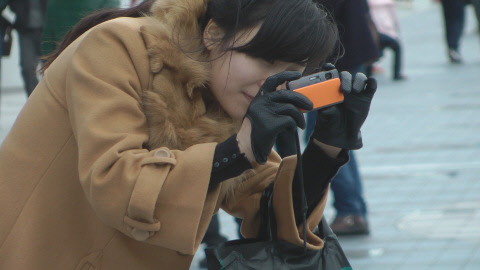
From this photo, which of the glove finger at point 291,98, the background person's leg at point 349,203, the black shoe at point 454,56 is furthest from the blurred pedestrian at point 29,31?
the black shoe at point 454,56

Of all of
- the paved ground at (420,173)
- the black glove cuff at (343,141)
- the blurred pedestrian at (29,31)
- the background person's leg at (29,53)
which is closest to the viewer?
the black glove cuff at (343,141)

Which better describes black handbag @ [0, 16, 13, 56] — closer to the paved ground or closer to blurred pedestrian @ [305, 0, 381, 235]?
the paved ground

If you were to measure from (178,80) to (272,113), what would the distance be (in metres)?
0.32

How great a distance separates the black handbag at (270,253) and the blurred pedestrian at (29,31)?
2.27 m

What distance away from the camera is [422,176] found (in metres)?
5.37

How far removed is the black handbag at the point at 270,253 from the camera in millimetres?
1985

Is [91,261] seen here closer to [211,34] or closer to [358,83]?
[211,34]

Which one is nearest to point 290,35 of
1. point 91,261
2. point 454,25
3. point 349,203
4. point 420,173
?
point 91,261

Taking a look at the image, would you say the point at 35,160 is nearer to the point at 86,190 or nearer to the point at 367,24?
the point at 86,190

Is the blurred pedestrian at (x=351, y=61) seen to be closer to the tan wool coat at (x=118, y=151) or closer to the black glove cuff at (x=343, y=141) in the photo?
the black glove cuff at (x=343, y=141)

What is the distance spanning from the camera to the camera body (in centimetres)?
189

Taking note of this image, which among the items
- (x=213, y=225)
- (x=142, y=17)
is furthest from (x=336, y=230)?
(x=142, y=17)

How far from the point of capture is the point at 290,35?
1.98 meters

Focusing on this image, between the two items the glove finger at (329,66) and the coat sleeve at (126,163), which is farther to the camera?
the glove finger at (329,66)
